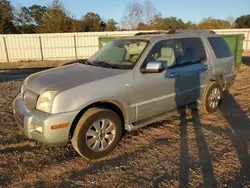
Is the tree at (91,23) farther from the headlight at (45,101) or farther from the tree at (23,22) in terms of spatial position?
the headlight at (45,101)

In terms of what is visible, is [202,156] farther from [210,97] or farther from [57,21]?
[57,21]

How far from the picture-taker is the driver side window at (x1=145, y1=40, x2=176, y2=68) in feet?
12.8

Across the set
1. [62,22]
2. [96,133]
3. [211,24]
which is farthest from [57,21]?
[96,133]

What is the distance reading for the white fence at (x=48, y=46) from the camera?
787 inches

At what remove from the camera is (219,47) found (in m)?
5.23

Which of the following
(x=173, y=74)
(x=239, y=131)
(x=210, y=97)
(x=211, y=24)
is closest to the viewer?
(x=173, y=74)

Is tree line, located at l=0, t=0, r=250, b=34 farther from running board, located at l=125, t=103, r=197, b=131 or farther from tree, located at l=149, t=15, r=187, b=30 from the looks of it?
running board, located at l=125, t=103, r=197, b=131

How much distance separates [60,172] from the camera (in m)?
3.03

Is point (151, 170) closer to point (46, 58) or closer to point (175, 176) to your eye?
point (175, 176)

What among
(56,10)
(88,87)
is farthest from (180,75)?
(56,10)

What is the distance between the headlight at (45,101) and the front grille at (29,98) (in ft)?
0.35

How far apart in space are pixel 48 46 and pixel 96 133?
62.2ft

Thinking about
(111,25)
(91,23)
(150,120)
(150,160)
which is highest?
(91,23)

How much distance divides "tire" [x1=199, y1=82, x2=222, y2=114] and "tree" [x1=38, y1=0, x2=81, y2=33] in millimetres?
23961
